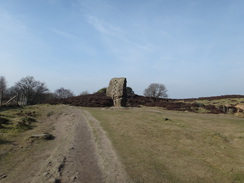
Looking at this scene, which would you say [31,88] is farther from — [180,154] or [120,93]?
[180,154]

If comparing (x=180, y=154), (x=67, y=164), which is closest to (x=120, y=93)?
(x=180, y=154)

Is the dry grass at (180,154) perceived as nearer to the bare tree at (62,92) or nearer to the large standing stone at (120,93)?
the large standing stone at (120,93)

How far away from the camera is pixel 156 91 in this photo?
59906 mm

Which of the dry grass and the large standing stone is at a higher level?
the large standing stone

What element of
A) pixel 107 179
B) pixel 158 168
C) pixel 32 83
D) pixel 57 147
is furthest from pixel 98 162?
pixel 32 83

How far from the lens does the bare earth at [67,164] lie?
5.45 m

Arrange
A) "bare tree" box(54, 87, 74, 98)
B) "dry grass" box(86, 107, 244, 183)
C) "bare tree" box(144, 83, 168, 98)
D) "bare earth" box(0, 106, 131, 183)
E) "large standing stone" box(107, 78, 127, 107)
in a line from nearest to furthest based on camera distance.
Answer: "bare earth" box(0, 106, 131, 183), "dry grass" box(86, 107, 244, 183), "large standing stone" box(107, 78, 127, 107), "bare tree" box(144, 83, 168, 98), "bare tree" box(54, 87, 74, 98)

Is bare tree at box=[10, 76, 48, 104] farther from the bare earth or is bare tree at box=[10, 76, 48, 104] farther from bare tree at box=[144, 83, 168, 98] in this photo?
the bare earth

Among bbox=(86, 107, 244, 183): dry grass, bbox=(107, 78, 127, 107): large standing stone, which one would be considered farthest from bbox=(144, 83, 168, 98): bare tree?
bbox=(86, 107, 244, 183): dry grass

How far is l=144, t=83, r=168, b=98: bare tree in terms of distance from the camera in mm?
59188

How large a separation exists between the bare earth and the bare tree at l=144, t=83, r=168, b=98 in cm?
5147

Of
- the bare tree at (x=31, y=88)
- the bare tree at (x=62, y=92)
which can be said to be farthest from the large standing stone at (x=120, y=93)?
the bare tree at (x=62, y=92)

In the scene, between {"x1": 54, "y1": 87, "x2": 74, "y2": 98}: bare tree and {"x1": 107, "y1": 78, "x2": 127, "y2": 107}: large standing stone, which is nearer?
{"x1": 107, "y1": 78, "x2": 127, "y2": 107}: large standing stone

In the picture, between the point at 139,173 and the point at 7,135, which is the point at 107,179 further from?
the point at 7,135
